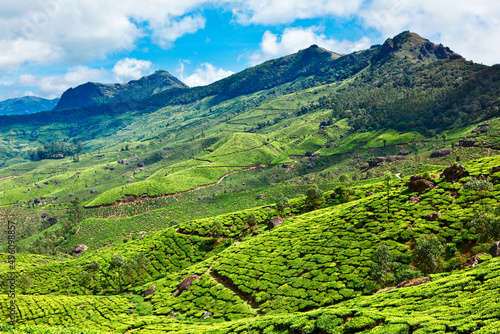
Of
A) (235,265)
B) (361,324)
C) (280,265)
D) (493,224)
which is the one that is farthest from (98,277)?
(493,224)

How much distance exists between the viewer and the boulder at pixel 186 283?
76.1 meters

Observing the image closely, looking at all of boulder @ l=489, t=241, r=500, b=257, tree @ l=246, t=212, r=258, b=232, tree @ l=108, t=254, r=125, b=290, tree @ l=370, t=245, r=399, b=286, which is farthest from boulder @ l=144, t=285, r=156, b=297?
boulder @ l=489, t=241, r=500, b=257

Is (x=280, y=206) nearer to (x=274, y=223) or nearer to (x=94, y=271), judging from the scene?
(x=274, y=223)

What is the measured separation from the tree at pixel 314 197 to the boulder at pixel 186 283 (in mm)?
58631

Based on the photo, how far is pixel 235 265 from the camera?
76.9 metres

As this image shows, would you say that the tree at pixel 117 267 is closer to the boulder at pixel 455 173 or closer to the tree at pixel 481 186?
the tree at pixel 481 186

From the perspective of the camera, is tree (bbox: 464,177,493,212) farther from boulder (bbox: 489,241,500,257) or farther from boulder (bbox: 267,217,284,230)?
boulder (bbox: 267,217,284,230)

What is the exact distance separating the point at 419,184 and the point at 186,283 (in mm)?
76895

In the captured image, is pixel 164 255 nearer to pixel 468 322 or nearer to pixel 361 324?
pixel 361 324

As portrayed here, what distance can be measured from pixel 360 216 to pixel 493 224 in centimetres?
3237

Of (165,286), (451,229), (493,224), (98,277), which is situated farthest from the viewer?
(98,277)

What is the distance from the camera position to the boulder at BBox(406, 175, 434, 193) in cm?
7962

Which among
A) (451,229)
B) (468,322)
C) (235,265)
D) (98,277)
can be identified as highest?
(468,322)

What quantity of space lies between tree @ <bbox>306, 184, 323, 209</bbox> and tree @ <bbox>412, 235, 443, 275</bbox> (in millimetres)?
61642
